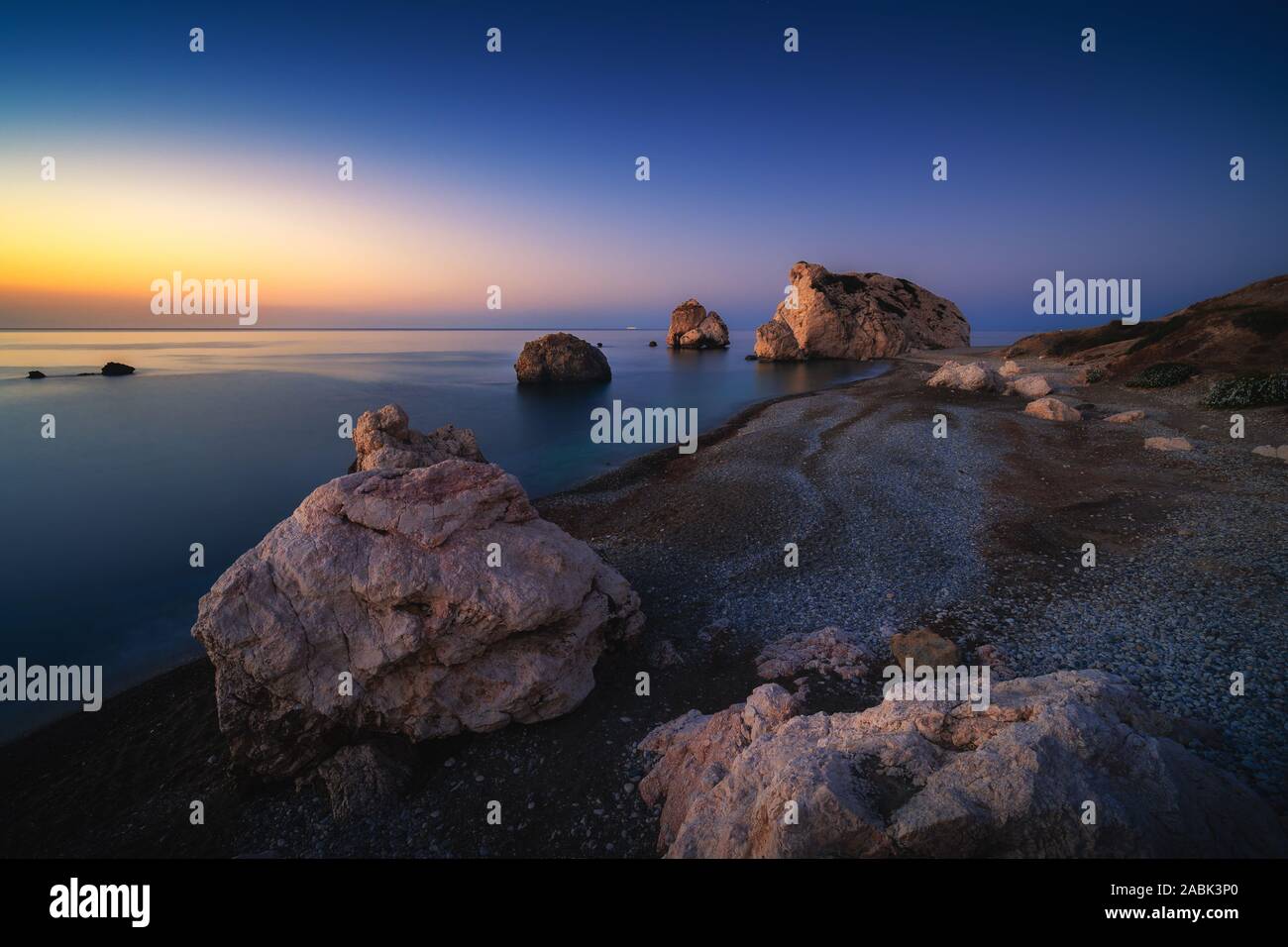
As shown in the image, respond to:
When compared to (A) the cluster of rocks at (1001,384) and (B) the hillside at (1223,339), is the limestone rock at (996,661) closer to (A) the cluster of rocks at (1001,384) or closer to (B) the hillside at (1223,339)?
(A) the cluster of rocks at (1001,384)

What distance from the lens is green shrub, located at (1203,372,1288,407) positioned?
29.7 metres

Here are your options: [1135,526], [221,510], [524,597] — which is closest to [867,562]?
[1135,526]

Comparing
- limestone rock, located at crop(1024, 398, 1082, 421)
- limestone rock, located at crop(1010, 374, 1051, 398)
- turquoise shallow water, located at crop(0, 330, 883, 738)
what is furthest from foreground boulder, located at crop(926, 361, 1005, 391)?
turquoise shallow water, located at crop(0, 330, 883, 738)

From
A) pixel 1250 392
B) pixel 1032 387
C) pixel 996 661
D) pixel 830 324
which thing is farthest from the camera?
pixel 830 324

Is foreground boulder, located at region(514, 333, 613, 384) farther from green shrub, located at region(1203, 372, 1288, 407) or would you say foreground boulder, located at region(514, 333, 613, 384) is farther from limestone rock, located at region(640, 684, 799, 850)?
limestone rock, located at region(640, 684, 799, 850)

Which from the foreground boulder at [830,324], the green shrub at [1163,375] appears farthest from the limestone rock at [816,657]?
the foreground boulder at [830,324]

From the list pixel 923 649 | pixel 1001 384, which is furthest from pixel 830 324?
pixel 923 649

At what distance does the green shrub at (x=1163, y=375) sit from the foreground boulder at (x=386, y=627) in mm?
49040

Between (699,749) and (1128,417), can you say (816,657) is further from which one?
(1128,417)

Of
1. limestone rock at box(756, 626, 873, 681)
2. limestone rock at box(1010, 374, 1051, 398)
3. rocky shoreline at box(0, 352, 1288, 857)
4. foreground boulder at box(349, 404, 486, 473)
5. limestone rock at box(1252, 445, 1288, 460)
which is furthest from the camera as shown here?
limestone rock at box(1010, 374, 1051, 398)

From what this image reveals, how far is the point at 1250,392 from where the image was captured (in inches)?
1212

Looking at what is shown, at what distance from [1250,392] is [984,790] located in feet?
134

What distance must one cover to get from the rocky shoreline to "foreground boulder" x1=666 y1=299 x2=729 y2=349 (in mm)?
116838
